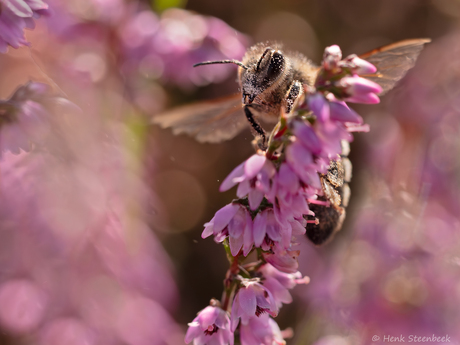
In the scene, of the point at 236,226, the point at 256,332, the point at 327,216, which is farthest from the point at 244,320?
the point at 327,216

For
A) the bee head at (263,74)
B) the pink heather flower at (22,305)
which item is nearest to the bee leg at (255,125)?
the bee head at (263,74)

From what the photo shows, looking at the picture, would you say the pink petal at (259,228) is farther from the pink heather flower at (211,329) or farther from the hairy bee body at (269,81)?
the hairy bee body at (269,81)

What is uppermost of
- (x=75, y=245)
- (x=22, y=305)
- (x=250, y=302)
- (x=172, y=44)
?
(x=250, y=302)

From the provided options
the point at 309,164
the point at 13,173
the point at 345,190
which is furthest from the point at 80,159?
the point at 309,164

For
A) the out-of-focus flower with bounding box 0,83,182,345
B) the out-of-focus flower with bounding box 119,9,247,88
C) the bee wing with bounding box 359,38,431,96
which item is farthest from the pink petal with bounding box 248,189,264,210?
the out-of-focus flower with bounding box 119,9,247,88

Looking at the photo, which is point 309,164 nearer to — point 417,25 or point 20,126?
point 20,126

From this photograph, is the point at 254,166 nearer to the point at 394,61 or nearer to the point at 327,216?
the point at 327,216
